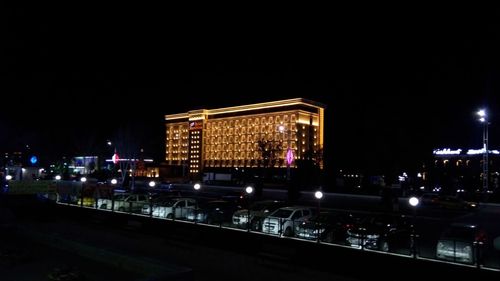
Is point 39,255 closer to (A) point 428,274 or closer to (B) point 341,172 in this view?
(A) point 428,274

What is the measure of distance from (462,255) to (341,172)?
7269 centimetres

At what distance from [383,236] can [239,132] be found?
106m

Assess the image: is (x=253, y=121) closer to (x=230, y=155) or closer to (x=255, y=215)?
(x=230, y=155)

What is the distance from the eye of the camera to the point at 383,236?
52.7 feet

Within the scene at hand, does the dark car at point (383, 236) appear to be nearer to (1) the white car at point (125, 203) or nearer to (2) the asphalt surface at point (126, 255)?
(2) the asphalt surface at point (126, 255)

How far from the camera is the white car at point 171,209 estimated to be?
75.6 ft

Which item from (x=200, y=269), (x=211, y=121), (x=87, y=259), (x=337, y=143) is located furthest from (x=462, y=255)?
(x=211, y=121)

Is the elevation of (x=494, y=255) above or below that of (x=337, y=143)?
below

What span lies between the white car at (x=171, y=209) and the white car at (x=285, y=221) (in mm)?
4105

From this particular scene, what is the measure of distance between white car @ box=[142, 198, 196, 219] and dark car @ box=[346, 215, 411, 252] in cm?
879

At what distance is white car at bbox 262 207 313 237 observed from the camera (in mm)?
18328

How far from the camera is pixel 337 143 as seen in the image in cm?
10225

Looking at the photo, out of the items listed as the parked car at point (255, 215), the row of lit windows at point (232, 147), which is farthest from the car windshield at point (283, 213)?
the row of lit windows at point (232, 147)

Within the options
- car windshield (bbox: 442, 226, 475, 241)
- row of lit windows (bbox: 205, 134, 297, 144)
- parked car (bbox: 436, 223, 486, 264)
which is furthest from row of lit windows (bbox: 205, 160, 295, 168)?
parked car (bbox: 436, 223, 486, 264)
